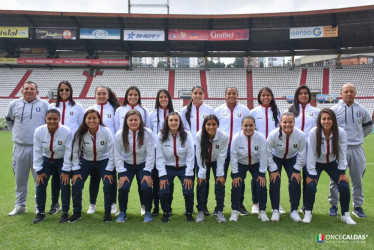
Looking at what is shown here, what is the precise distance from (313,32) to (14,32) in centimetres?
2383

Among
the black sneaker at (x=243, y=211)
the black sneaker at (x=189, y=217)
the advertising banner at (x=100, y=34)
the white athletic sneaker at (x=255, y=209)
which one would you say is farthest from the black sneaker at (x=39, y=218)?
the advertising banner at (x=100, y=34)

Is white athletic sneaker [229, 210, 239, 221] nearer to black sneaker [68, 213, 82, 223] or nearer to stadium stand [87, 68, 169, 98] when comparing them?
black sneaker [68, 213, 82, 223]

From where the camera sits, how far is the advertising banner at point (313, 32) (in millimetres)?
22219

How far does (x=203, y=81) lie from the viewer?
2789 centimetres

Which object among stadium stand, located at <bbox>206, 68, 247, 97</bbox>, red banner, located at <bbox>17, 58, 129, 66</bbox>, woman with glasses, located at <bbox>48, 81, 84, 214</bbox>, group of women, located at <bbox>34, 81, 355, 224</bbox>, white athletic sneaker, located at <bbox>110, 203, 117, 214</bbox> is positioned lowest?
white athletic sneaker, located at <bbox>110, 203, 117, 214</bbox>

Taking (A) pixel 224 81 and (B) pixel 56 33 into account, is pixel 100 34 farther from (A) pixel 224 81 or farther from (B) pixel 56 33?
(A) pixel 224 81

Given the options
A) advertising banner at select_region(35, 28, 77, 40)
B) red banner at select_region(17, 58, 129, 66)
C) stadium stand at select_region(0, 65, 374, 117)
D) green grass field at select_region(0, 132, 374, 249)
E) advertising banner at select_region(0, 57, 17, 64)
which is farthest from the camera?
advertising banner at select_region(0, 57, 17, 64)

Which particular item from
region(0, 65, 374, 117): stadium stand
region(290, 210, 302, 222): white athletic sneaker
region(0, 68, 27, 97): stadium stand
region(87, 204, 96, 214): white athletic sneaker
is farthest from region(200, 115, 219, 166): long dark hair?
region(0, 68, 27, 97): stadium stand

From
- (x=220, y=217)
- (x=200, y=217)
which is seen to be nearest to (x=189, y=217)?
(x=200, y=217)

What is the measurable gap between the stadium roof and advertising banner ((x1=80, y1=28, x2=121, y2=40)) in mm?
558

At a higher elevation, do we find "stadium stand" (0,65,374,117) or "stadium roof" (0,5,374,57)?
"stadium roof" (0,5,374,57)

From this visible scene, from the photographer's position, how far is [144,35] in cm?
2375

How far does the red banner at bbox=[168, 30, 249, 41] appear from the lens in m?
23.3

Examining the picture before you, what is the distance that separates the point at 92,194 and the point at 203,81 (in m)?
24.1
